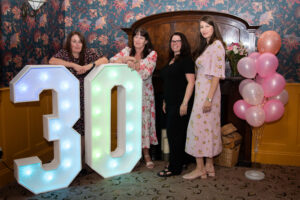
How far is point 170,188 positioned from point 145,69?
1.13 meters

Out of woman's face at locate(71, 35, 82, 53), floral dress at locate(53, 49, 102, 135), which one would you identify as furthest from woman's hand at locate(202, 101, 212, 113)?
woman's face at locate(71, 35, 82, 53)

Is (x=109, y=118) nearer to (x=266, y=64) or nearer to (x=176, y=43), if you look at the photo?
(x=176, y=43)

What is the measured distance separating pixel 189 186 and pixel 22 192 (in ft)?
4.75

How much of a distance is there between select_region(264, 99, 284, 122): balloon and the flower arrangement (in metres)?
0.52

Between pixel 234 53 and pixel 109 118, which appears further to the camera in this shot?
pixel 234 53

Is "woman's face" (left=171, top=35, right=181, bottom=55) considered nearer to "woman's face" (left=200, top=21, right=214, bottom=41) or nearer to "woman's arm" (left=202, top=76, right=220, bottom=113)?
"woman's face" (left=200, top=21, right=214, bottom=41)

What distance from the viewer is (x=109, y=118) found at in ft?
8.57

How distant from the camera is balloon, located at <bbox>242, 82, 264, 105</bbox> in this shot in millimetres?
2713

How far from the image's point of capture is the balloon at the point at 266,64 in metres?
2.70

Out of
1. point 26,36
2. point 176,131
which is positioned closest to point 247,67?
point 176,131

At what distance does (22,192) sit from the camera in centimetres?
254

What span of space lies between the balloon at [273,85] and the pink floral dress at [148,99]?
1.08 meters

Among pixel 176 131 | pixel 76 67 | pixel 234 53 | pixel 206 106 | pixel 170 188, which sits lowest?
pixel 170 188

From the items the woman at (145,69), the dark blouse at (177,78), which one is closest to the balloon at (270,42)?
the dark blouse at (177,78)
